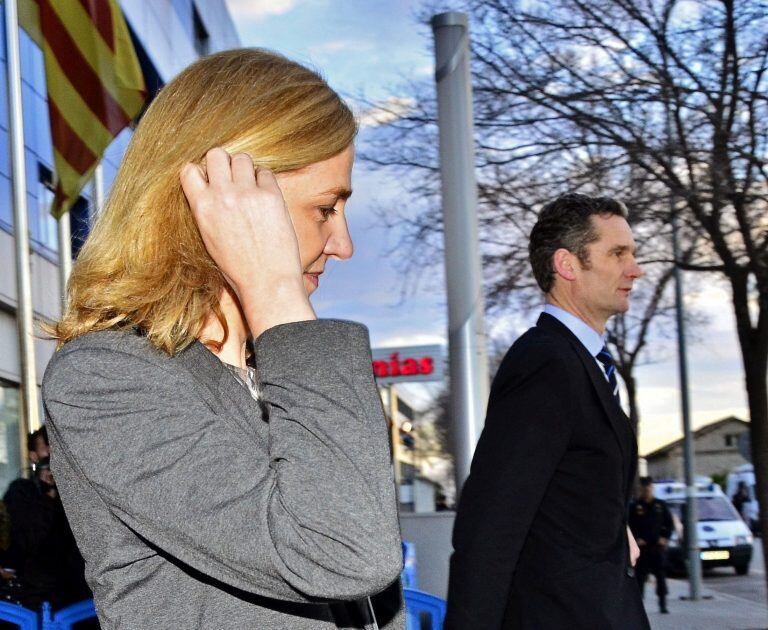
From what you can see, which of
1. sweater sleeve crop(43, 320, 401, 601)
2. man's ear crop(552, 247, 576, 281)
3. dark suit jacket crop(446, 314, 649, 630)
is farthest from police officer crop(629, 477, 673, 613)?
sweater sleeve crop(43, 320, 401, 601)

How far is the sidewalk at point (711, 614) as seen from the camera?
12977 millimetres

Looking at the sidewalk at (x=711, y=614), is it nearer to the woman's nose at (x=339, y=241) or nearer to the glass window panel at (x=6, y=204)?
the glass window panel at (x=6, y=204)

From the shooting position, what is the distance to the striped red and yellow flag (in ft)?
25.5

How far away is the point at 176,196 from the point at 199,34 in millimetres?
18569

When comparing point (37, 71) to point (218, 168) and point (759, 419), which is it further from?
point (218, 168)

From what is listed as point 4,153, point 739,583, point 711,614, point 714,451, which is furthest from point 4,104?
point 714,451

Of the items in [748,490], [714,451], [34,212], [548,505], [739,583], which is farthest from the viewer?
[714,451]

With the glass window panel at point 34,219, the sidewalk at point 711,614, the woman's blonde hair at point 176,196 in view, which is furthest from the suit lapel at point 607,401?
the sidewalk at point 711,614

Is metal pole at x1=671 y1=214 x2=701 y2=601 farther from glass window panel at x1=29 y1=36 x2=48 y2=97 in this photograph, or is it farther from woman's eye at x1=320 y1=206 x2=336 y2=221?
woman's eye at x1=320 y1=206 x2=336 y2=221

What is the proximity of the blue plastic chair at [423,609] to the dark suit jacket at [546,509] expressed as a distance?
0.49m

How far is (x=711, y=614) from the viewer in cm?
1440

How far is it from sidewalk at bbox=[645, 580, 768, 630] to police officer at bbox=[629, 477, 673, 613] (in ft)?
1.55

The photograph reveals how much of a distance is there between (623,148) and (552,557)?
599 centimetres

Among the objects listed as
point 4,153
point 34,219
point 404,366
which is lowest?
point 404,366
